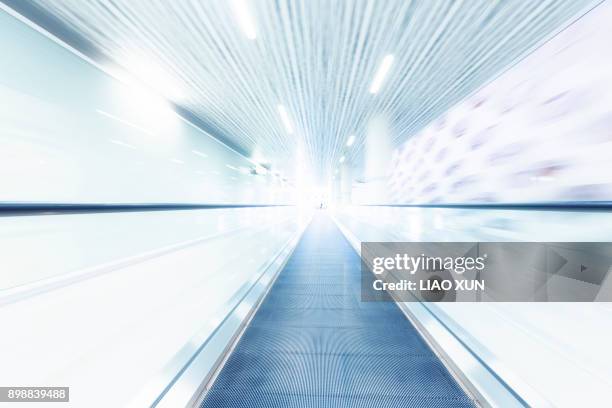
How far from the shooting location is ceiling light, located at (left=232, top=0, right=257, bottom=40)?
3435 millimetres

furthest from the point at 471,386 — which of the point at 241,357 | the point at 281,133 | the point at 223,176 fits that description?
the point at 223,176

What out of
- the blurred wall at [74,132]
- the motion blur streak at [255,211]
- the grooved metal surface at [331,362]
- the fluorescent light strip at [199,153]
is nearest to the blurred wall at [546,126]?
the motion blur streak at [255,211]

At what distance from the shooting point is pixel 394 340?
202cm

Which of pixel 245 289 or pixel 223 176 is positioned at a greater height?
pixel 223 176

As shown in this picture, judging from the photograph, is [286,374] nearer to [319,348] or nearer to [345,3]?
[319,348]

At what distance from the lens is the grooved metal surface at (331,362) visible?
1.47 metres

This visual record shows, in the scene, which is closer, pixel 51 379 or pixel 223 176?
pixel 51 379

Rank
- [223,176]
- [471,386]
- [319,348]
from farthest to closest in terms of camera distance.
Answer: [223,176] → [319,348] → [471,386]

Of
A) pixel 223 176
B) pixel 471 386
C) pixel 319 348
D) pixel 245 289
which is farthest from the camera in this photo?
pixel 223 176

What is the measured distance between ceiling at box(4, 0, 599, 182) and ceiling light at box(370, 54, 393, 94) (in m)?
0.10

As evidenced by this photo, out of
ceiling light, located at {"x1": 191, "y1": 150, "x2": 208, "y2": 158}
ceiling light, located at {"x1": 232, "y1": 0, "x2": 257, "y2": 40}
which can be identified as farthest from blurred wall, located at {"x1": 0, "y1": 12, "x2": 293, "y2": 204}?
ceiling light, located at {"x1": 232, "y1": 0, "x2": 257, "y2": 40}

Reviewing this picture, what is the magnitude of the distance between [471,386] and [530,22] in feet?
16.4

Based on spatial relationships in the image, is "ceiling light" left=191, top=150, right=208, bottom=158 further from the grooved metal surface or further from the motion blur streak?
the grooved metal surface

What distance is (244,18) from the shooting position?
368cm
